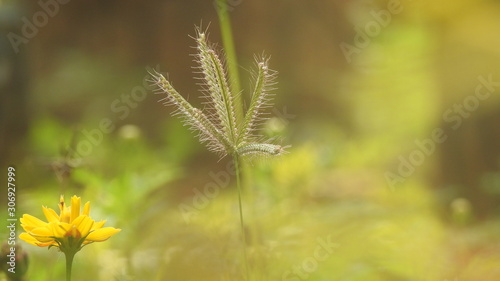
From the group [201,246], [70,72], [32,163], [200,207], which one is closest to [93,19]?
[70,72]

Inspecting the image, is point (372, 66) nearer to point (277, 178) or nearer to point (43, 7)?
point (277, 178)
